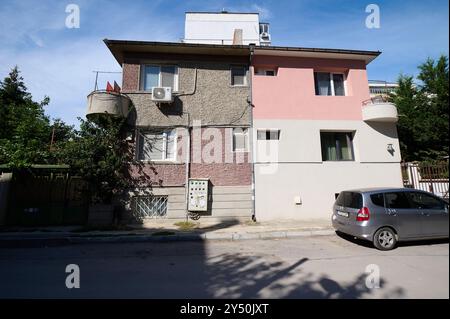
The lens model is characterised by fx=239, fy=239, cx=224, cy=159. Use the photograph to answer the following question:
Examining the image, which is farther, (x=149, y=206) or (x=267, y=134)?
(x=267, y=134)

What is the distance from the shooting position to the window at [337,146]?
11.0m

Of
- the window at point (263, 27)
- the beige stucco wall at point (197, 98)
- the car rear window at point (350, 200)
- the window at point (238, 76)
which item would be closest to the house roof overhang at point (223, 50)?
the beige stucco wall at point (197, 98)

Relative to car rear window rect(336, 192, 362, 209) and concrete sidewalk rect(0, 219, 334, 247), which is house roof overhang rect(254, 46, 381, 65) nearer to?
car rear window rect(336, 192, 362, 209)

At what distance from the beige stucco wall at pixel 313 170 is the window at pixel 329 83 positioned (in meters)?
1.73

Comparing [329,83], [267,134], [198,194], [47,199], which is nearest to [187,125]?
[198,194]

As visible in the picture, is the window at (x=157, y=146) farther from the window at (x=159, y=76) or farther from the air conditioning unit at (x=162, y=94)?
the window at (x=159, y=76)

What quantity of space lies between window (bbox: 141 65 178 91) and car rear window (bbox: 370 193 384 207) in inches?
341

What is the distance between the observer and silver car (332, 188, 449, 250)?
6.12 meters

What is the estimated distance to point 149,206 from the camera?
10016 mm

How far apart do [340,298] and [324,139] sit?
865 cm

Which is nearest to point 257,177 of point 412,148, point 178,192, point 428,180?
point 178,192

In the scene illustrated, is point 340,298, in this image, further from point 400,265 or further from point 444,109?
point 444,109

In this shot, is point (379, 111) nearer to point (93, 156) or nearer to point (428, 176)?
point (428, 176)

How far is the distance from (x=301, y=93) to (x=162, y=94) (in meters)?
6.27
